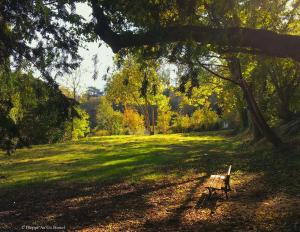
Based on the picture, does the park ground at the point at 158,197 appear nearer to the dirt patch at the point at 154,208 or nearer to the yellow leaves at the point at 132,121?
the dirt patch at the point at 154,208

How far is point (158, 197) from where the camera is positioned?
1441cm

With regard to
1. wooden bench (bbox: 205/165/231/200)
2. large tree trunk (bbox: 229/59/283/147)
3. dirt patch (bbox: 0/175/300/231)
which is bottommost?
dirt patch (bbox: 0/175/300/231)

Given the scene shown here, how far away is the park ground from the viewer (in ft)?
35.3

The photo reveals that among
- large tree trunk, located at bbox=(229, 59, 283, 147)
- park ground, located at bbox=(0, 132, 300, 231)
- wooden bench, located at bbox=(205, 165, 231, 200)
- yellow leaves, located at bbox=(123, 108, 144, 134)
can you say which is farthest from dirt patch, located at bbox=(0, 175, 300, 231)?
yellow leaves, located at bbox=(123, 108, 144, 134)

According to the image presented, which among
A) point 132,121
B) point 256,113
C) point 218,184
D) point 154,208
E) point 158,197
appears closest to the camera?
point 154,208

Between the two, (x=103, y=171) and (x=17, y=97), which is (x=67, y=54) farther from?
(x=103, y=171)

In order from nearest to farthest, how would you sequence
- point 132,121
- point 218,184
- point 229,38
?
point 229,38 → point 218,184 → point 132,121

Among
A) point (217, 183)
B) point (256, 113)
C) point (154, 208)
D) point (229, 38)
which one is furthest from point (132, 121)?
point (229, 38)

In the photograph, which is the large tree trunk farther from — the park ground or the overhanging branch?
the overhanging branch

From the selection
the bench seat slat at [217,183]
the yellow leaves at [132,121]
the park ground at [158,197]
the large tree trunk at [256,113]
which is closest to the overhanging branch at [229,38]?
the park ground at [158,197]

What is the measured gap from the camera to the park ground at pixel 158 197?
Answer: 10.8 m

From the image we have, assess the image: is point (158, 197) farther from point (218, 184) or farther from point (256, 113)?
point (256, 113)

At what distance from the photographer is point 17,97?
1612cm

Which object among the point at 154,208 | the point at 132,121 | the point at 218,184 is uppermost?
the point at 132,121
